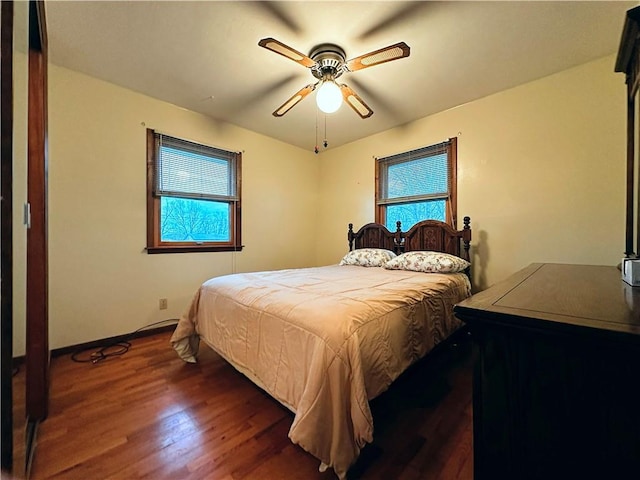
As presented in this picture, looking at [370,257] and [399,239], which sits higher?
[399,239]

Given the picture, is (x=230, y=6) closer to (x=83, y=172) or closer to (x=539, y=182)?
(x=83, y=172)

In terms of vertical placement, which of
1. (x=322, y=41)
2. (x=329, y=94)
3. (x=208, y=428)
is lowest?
(x=208, y=428)

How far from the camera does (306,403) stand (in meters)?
1.10

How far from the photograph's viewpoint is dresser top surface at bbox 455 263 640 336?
56 cm

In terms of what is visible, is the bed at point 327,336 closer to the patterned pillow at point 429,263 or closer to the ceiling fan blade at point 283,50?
the patterned pillow at point 429,263

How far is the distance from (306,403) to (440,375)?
4.50 feet

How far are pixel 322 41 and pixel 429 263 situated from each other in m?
2.12

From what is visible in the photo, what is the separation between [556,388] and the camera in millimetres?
577

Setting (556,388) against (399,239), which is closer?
(556,388)

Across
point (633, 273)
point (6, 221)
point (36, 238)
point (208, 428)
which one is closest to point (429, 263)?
point (633, 273)

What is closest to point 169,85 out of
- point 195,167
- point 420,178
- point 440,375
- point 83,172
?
point 195,167

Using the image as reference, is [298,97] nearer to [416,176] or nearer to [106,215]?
[416,176]

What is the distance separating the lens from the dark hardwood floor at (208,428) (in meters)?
1.17

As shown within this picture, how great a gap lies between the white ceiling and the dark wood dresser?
1992 mm
